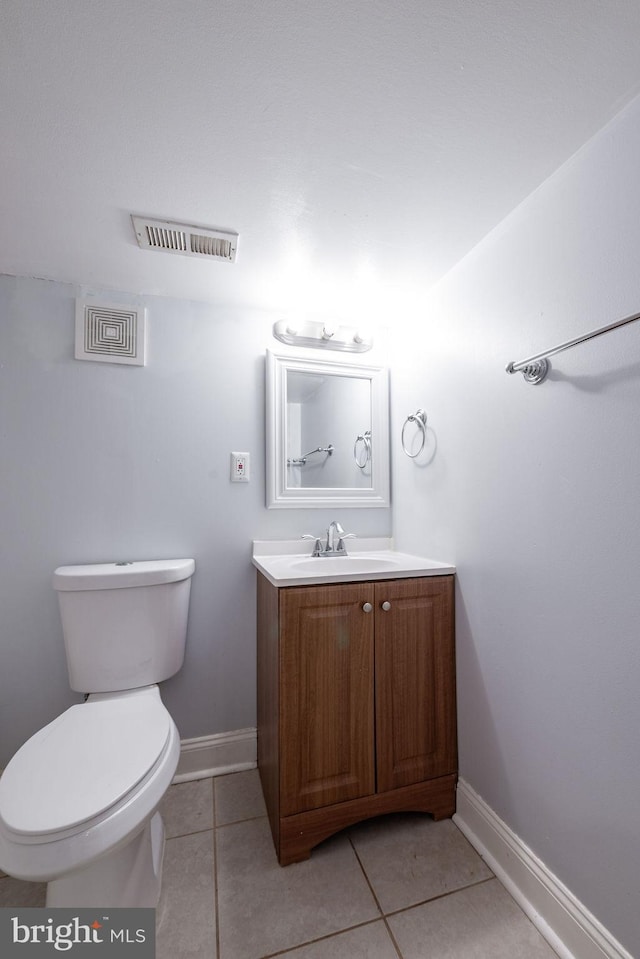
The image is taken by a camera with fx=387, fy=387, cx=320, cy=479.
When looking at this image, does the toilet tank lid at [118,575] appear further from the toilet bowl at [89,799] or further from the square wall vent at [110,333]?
the square wall vent at [110,333]

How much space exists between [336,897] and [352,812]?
189 mm

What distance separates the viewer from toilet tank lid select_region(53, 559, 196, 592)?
1273mm

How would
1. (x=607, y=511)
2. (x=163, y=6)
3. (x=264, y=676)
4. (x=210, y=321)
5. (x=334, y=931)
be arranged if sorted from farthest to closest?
(x=210, y=321) < (x=264, y=676) < (x=334, y=931) < (x=607, y=511) < (x=163, y=6)

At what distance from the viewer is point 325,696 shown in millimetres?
1188

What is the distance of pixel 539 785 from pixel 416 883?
0.46 metres

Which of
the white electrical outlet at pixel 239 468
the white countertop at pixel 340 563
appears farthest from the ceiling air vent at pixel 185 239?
the white countertop at pixel 340 563

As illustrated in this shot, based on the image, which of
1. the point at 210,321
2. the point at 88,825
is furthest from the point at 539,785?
the point at 210,321

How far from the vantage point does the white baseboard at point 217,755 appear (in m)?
1.53

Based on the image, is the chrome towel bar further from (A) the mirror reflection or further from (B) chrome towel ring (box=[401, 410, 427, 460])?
(A) the mirror reflection

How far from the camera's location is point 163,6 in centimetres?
69

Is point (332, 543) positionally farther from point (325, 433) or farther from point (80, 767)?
point (80, 767)

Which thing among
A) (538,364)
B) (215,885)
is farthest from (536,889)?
(538,364)

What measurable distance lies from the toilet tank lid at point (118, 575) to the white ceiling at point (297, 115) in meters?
1.10

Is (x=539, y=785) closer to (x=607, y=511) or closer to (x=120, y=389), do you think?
(x=607, y=511)
